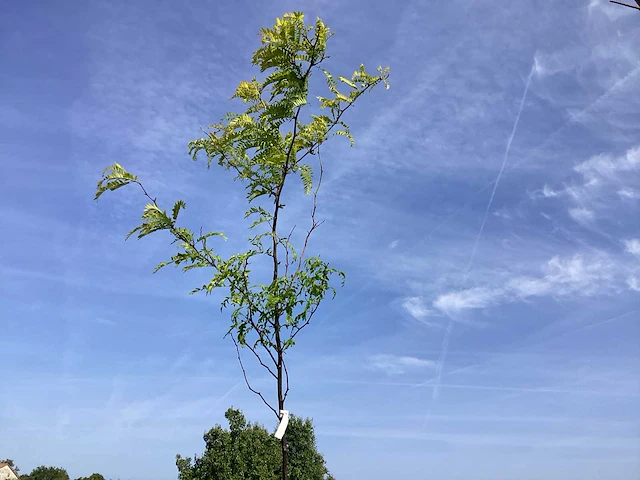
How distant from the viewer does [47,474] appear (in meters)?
70.1

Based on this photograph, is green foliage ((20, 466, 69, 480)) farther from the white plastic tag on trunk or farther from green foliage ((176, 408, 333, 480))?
the white plastic tag on trunk

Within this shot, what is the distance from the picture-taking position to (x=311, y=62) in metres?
4.41

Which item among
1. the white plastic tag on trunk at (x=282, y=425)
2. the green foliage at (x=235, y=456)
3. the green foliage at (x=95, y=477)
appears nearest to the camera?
the white plastic tag on trunk at (x=282, y=425)

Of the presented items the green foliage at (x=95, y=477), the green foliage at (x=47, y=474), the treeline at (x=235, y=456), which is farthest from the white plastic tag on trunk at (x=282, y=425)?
the green foliage at (x=47, y=474)

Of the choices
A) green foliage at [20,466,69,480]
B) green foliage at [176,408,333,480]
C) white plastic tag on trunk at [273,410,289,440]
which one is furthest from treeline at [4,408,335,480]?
green foliage at [20,466,69,480]

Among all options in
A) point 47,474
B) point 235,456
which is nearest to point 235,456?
point 235,456

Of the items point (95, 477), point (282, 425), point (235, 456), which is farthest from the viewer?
point (95, 477)

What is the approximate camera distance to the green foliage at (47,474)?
69.5 m

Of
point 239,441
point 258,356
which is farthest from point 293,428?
point 258,356

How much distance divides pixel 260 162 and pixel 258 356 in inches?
77.0

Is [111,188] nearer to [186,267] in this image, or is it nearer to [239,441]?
[186,267]

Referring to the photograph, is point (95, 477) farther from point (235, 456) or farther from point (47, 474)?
point (235, 456)

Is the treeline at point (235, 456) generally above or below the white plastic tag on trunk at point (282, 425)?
above

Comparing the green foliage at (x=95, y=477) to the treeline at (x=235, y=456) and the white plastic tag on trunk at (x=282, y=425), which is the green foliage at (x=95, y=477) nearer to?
the treeline at (x=235, y=456)
